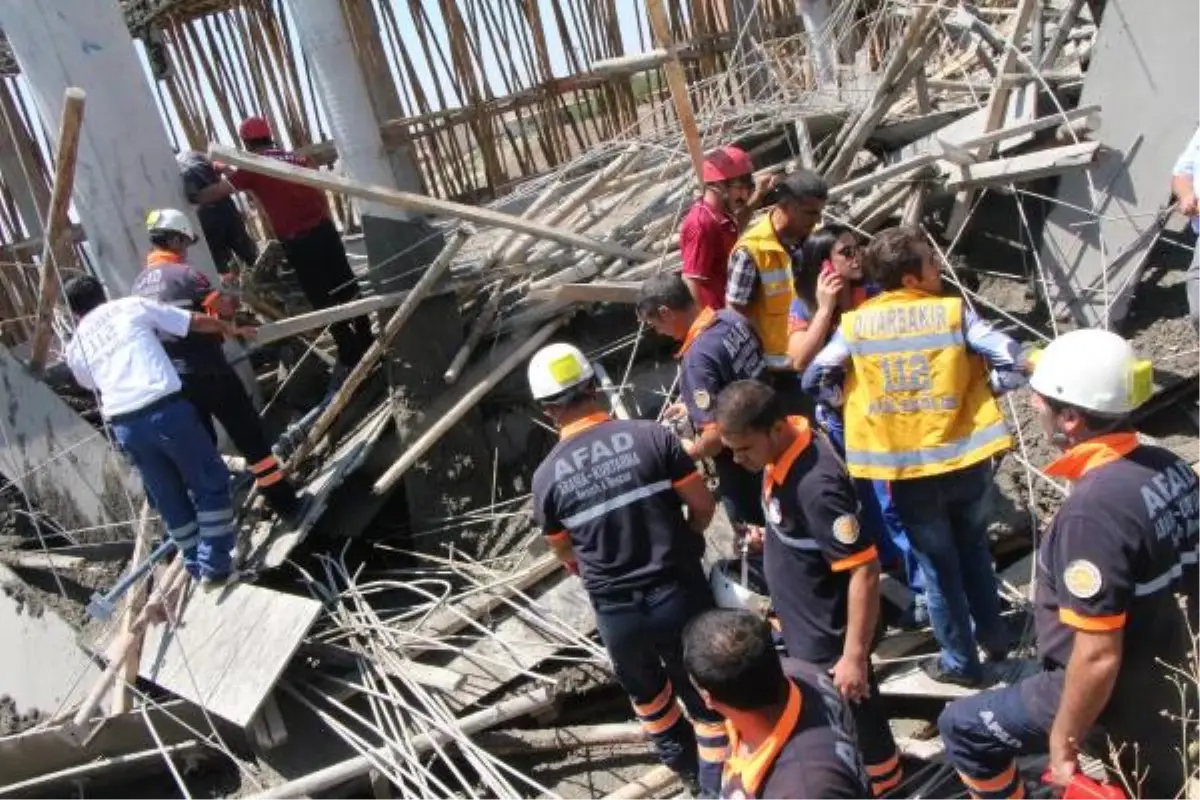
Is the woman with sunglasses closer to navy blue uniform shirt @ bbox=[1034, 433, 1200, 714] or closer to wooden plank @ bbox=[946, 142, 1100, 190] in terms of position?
navy blue uniform shirt @ bbox=[1034, 433, 1200, 714]

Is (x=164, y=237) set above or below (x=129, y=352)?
above

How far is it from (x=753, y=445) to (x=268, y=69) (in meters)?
8.26

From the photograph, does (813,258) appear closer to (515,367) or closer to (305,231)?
(515,367)

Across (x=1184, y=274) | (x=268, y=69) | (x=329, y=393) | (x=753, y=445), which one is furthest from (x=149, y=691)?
(x=268, y=69)

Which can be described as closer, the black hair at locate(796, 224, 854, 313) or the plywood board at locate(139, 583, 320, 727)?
the black hair at locate(796, 224, 854, 313)

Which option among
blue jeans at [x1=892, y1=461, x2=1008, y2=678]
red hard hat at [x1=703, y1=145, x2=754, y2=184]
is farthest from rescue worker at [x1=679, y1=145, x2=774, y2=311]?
blue jeans at [x1=892, y1=461, x2=1008, y2=678]

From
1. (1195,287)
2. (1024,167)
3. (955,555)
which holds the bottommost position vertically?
(955,555)

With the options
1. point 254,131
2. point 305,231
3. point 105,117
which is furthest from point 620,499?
point 254,131

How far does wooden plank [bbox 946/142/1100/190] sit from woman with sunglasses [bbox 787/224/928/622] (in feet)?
5.62

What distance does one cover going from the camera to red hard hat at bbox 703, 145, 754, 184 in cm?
452

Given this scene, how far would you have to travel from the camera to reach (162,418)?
5074 mm

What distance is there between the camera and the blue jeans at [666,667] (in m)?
3.54

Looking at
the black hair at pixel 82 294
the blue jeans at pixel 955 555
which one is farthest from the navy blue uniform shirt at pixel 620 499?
the black hair at pixel 82 294

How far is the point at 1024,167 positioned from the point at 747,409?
333 cm
